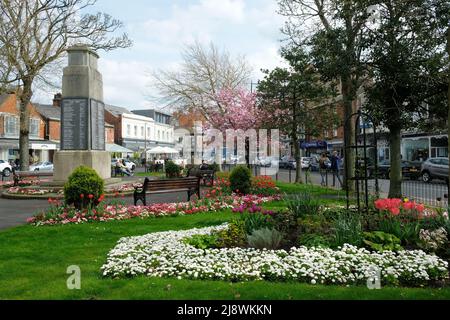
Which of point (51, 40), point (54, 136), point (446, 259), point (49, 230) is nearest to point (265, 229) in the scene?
point (446, 259)

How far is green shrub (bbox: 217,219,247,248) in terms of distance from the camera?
7.00m

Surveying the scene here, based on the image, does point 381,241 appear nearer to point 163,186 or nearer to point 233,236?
point 233,236

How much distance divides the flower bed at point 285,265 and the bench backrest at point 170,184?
6512 millimetres

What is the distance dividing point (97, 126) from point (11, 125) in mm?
38720

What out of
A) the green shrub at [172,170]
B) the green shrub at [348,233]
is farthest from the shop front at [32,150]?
the green shrub at [348,233]

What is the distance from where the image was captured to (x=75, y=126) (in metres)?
16.9

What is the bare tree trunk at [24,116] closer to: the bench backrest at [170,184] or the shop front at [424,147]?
the bench backrest at [170,184]

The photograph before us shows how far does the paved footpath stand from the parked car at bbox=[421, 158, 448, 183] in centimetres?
1849

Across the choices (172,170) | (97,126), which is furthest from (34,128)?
(97,126)

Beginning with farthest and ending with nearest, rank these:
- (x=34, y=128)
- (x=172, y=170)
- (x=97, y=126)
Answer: (x=34, y=128) → (x=172, y=170) → (x=97, y=126)

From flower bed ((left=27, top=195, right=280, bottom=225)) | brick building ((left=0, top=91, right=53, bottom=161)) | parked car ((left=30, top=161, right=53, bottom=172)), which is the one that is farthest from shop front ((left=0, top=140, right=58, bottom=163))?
flower bed ((left=27, top=195, right=280, bottom=225))

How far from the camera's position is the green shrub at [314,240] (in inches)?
254
